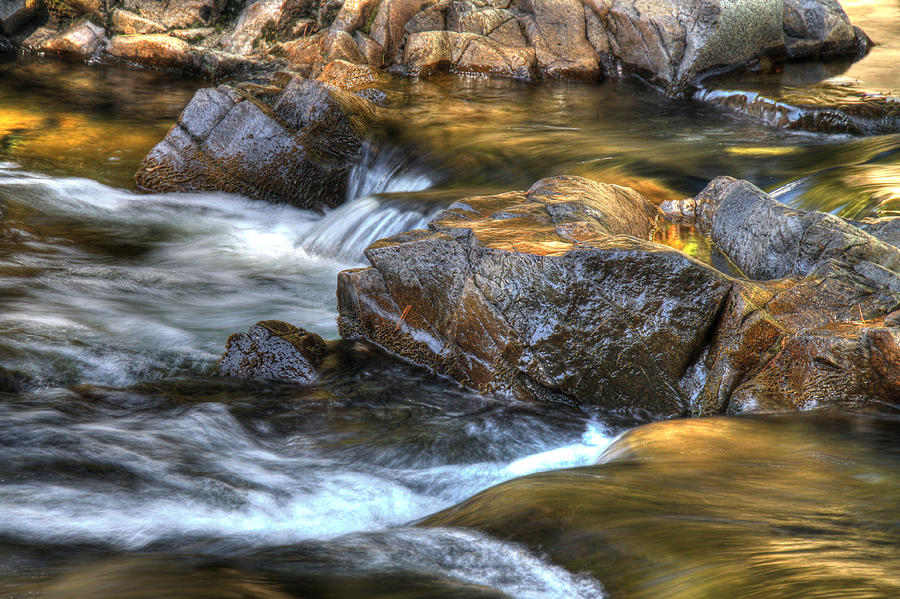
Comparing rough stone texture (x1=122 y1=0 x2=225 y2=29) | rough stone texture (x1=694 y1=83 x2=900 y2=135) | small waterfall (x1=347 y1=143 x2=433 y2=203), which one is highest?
rough stone texture (x1=122 y1=0 x2=225 y2=29)

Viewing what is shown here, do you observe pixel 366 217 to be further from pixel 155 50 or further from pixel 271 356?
pixel 155 50

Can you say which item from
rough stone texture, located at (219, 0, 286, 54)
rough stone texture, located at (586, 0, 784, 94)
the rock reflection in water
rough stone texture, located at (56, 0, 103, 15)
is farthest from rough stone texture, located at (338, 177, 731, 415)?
rough stone texture, located at (56, 0, 103, 15)

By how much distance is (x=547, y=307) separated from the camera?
473 cm

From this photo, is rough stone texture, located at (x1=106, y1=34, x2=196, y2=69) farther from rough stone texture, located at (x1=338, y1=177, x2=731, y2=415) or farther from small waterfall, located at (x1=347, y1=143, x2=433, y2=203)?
rough stone texture, located at (x1=338, y1=177, x2=731, y2=415)

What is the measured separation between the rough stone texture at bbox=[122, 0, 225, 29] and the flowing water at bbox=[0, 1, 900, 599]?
817cm

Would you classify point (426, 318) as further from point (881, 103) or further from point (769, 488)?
point (881, 103)

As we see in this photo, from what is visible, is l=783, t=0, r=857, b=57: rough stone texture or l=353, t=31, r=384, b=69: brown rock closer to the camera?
l=783, t=0, r=857, b=57: rough stone texture

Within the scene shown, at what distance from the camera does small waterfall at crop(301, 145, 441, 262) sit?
7977 millimetres

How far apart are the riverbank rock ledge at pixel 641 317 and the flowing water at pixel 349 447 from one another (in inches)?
8.2

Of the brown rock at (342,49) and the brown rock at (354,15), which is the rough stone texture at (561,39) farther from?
the brown rock at (342,49)

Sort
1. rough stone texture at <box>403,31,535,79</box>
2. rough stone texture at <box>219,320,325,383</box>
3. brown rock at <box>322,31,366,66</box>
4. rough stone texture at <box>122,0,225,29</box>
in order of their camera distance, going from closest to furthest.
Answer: rough stone texture at <box>219,320,325,383</box> < rough stone texture at <box>403,31,535,79</box> < brown rock at <box>322,31,366,66</box> < rough stone texture at <box>122,0,225,29</box>

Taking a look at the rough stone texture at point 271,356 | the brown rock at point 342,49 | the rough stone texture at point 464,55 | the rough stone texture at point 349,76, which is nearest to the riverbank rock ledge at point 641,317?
the rough stone texture at point 271,356

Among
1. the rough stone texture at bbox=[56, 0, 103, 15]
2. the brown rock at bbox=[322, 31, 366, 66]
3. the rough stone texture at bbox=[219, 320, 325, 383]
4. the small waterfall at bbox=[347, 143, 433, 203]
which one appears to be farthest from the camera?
the rough stone texture at bbox=[56, 0, 103, 15]

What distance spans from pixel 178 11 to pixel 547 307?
580 inches
